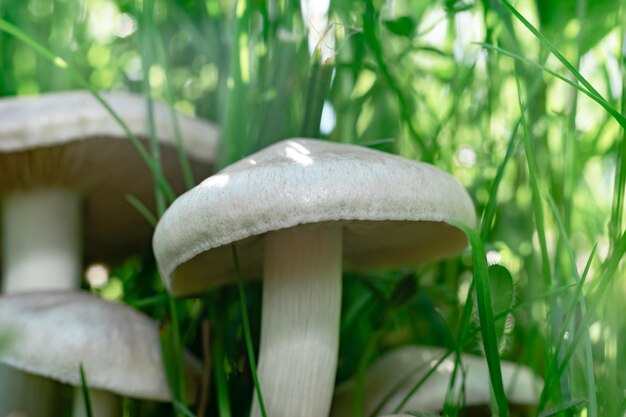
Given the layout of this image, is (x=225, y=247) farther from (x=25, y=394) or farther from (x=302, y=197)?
(x=25, y=394)

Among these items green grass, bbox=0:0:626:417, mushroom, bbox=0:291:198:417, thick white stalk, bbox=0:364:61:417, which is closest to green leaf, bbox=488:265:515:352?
green grass, bbox=0:0:626:417

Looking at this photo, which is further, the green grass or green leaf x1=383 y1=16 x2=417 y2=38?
green leaf x1=383 y1=16 x2=417 y2=38

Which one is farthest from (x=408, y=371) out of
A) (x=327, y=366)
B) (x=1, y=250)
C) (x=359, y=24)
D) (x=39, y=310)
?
(x=1, y=250)

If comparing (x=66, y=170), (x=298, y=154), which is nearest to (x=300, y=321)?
(x=298, y=154)

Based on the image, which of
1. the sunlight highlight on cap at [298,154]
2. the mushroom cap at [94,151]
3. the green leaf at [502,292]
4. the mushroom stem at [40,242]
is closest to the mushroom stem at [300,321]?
the sunlight highlight on cap at [298,154]

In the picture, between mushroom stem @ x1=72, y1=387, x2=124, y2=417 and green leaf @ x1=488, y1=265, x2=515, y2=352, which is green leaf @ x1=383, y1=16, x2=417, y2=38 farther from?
mushroom stem @ x1=72, y1=387, x2=124, y2=417

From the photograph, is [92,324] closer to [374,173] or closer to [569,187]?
[374,173]
